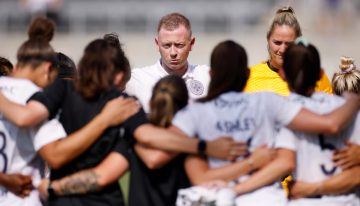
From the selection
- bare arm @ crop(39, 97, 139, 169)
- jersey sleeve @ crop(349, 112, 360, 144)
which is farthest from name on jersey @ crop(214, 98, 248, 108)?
jersey sleeve @ crop(349, 112, 360, 144)

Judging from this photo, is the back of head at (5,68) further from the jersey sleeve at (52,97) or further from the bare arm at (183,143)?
the bare arm at (183,143)

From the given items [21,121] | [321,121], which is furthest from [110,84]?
[321,121]

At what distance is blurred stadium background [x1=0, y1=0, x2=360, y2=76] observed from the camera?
35781mm

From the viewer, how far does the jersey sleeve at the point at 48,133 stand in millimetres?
6512

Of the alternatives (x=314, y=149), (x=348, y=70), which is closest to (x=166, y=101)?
(x=314, y=149)

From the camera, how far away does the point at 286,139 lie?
646 cm

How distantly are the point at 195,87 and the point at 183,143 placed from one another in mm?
2603

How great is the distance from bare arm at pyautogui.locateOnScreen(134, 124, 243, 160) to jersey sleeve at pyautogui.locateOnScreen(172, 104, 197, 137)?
0.23 ft

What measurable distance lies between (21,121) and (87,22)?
32.5m

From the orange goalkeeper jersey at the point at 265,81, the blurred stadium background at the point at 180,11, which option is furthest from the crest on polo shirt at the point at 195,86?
the blurred stadium background at the point at 180,11

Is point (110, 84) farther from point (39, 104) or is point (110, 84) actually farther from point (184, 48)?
point (184, 48)

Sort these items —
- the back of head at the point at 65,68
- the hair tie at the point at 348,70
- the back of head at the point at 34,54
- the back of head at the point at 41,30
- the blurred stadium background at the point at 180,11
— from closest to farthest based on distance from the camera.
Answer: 1. the back of head at the point at 34,54
2. the back of head at the point at 41,30
3. the back of head at the point at 65,68
4. the hair tie at the point at 348,70
5. the blurred stadium background at the point at 180,11

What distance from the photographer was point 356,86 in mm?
8414

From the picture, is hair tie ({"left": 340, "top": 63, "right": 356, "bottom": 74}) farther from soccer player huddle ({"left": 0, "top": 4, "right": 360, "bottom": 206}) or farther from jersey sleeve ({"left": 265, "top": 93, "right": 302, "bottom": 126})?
jersey sleeve ({"left": 265, "top": 93, "right": 302, "bottom": 126})
